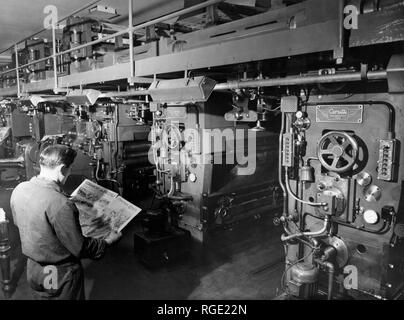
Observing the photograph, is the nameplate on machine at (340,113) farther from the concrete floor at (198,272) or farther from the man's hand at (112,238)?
the man's hand at (112,238)

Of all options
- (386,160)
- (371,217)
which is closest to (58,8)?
(386,160)

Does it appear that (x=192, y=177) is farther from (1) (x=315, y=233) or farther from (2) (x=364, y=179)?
(2) (x=364, y=179)

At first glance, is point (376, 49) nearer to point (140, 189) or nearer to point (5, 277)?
point (5, 277)

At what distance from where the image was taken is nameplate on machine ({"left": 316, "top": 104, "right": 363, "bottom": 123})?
2978mm

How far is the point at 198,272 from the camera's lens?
4223 millimetres

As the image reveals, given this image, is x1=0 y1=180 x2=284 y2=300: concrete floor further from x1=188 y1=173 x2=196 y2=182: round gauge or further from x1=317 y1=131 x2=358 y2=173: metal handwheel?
x1=317 y1=131 x2=358 y2=173: metal handwheel

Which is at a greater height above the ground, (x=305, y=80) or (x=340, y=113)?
(x=305, y=80)

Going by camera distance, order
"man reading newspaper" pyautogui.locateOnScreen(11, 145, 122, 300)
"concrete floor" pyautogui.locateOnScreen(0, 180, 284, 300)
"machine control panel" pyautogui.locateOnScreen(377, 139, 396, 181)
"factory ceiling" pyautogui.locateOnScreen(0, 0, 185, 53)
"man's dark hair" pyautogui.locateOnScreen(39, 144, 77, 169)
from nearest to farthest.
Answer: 1. "man reading newspaper" pyautogui.locateOnScreen(11, 145, 122, 300)
2. "man's dark hair" pyautogui.locateOnScreen(39, 144, 77, 169)
3. "machine control panel" pyautogui.locateOnScreen(377, 139, 396, 181)
4. "concrete floor" pyautogui.locateOnScreen(0, 180, 284, 300)
5. "factory ceiling" pyautogui.locateOnScreen(0, 0, 185, 53)

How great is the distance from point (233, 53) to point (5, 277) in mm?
3234

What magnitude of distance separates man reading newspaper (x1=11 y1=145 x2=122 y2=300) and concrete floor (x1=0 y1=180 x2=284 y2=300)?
1.45 meters

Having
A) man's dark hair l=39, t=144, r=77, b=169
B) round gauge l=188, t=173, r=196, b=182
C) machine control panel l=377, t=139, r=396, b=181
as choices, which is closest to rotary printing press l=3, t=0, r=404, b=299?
machine control panel l=377, t=139, r=396, b=181

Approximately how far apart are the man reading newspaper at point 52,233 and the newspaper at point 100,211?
1.27 feet

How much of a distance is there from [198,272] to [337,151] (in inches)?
90.0
